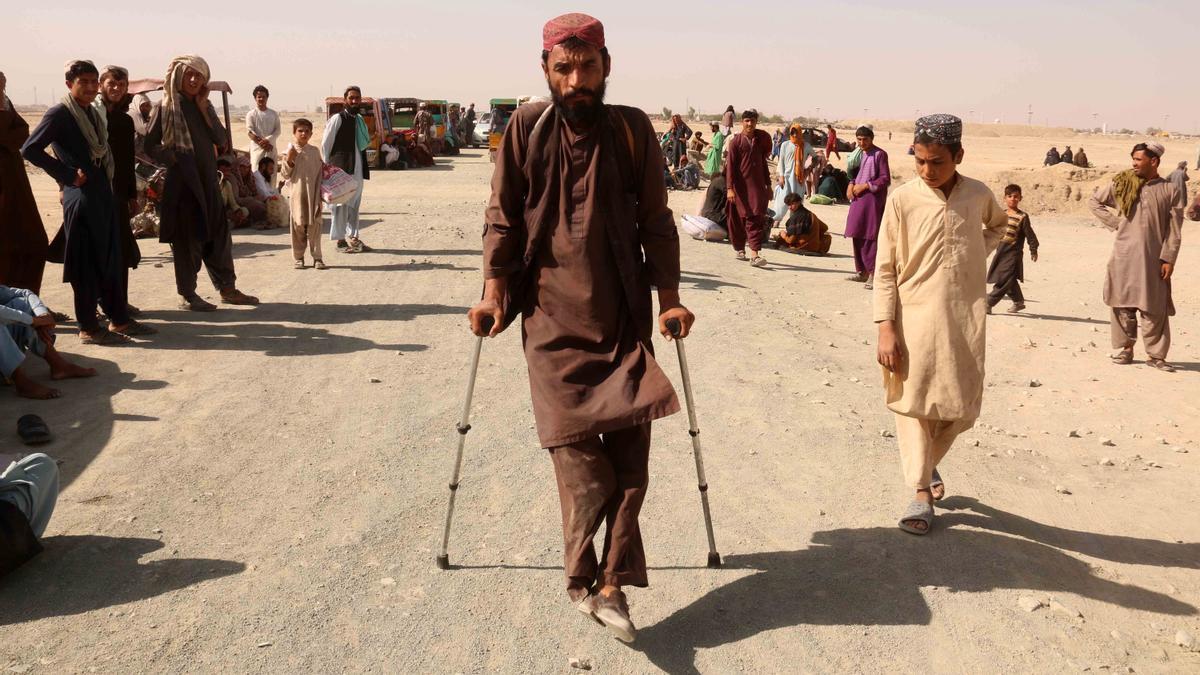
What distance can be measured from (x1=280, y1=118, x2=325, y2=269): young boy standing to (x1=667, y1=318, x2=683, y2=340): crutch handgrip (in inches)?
302

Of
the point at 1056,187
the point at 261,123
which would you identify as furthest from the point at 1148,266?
the point at 1056,187

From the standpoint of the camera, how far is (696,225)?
47.9ft

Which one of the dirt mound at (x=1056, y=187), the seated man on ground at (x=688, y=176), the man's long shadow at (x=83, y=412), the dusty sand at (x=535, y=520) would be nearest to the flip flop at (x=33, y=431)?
the man's long shadow at (x=83, y=412)

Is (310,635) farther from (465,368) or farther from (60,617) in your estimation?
(465,368)

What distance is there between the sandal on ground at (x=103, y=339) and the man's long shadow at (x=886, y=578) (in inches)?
204

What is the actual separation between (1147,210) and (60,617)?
25.5 ft

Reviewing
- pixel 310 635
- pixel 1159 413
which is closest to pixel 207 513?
pixel 310 635

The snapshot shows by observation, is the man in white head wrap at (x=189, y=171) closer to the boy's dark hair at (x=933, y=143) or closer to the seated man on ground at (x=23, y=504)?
the seated man on ground at (x=23, y=504)

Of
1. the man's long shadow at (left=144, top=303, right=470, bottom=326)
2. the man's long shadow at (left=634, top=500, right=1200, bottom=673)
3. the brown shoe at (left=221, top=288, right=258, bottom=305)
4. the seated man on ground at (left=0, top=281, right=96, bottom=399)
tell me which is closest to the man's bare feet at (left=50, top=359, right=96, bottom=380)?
the seated man on ground at (left=0, top=281, right=96, bottom=399)

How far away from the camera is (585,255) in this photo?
346 centimetres

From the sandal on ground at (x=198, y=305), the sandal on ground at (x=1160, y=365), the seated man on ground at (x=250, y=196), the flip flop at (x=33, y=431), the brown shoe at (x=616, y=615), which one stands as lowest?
the sandal on ground at (x=1160, y=365)

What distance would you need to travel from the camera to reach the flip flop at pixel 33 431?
507 centimetres

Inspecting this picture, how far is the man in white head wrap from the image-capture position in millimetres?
7965

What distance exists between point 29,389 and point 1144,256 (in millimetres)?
7836
